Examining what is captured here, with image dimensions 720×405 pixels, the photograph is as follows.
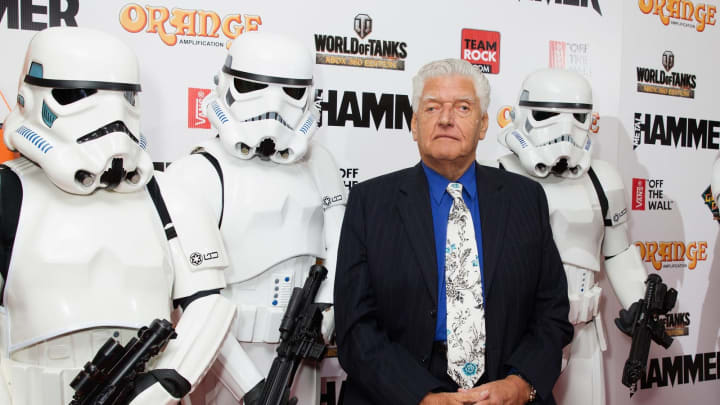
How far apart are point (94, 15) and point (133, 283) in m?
1.45

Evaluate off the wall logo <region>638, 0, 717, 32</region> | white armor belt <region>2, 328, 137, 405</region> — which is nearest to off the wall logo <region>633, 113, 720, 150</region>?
off the wall logo <region>638, 0, 717, 32</region>

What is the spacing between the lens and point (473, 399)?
1.68 metres

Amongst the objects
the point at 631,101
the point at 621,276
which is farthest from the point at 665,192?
the point at 621,276

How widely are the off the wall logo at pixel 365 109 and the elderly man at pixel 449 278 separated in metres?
1.31

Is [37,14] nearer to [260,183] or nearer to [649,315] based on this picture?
[260,183]

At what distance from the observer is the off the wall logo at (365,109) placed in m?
3.22

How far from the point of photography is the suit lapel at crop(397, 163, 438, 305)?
1761 mm

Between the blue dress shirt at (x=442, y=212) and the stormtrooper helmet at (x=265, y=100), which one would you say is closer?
the blue dress shirt at (x=442, y=212)

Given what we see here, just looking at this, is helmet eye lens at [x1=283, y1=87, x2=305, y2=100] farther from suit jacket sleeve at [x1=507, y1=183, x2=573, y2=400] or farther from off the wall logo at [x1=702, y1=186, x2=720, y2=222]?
off the wall logo at [x1=702, y1=186, x2=720, y2=222]

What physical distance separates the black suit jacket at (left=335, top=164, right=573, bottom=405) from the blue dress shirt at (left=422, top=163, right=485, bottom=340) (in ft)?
0.08

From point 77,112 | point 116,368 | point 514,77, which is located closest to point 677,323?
point 514,77

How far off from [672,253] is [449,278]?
8.93ft

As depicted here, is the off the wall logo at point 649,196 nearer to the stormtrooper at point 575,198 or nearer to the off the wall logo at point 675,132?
the off the wall logo at point 675,132

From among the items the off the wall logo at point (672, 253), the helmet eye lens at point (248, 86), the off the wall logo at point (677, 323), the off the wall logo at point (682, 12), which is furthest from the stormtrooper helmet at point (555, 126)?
the off the wall logo at point (677, 323)
